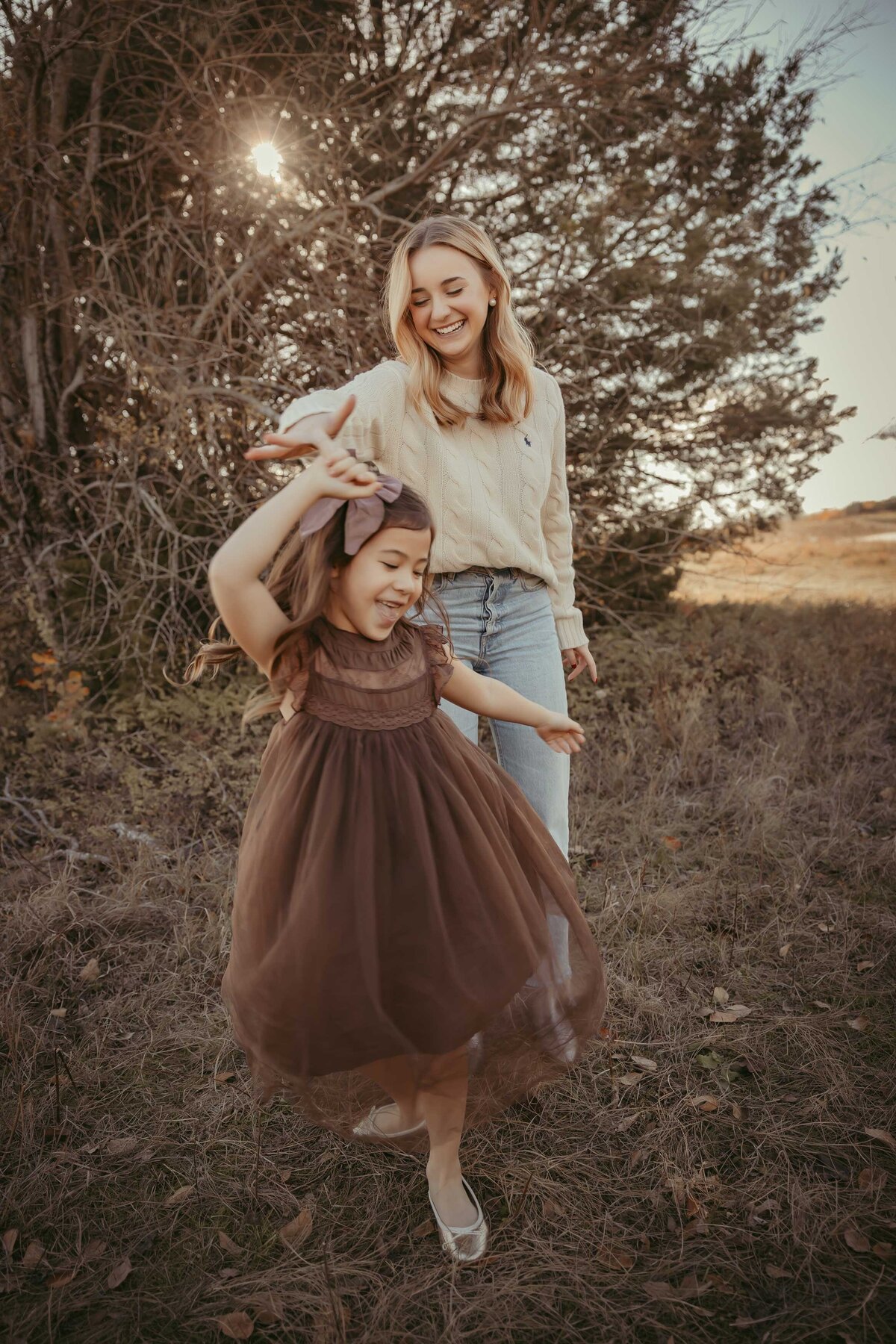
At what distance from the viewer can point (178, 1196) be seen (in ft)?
6.48

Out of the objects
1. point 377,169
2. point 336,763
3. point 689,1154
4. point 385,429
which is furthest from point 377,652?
point 377,169

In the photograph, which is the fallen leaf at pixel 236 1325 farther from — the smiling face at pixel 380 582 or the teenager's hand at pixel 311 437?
the teenager's hand at pixel 311 437

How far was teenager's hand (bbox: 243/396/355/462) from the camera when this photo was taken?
4.66ft

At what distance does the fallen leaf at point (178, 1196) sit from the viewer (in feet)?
6.44

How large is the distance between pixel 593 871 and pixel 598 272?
12.4 ft

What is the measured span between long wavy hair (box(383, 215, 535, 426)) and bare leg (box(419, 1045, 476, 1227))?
1557 millimetres

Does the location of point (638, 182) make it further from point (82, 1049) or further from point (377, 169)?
point (82, 1049)

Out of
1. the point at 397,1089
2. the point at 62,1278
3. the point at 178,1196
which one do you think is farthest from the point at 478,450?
the point at 62,1278

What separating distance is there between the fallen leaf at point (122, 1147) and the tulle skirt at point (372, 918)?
2.30 feet

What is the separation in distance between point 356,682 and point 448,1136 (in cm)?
104

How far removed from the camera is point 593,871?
11.2 ft

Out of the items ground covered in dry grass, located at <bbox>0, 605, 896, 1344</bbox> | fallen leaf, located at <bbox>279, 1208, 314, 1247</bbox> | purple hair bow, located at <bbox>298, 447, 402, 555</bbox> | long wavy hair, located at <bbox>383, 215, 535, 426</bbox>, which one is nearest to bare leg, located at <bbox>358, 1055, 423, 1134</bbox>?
ground covered in dry grass, located at <bbox>0, 605, 896, 1344</bbox>

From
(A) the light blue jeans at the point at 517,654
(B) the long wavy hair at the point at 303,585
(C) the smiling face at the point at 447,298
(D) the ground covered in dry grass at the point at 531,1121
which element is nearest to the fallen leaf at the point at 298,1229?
(D) the ground covered in dry grass at the point at 531,1121

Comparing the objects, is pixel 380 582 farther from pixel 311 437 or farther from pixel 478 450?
pixel 478 450
